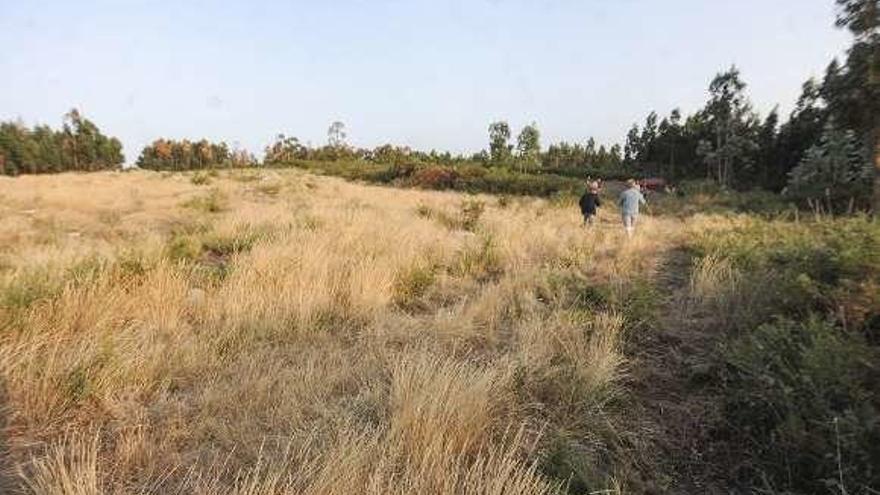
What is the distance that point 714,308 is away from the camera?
7.18 metres

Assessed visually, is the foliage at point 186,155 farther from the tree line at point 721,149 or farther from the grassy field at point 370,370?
the grassy field at point 370,370

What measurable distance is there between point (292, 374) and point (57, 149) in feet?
295

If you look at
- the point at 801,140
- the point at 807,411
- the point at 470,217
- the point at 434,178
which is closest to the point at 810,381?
the point at 807,411

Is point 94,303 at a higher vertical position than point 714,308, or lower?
higher

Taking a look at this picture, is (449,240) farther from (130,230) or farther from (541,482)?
(541,482)

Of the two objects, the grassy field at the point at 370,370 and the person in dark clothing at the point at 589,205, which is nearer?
the grassy field at the point at 370,370

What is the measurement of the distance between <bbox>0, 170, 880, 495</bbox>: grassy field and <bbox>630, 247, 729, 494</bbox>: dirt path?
0.02 m

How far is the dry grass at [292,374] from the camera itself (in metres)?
3.07

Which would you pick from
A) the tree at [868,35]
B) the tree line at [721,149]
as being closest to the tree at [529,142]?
the tree line at [721,149]

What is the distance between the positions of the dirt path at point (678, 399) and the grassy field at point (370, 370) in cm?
2

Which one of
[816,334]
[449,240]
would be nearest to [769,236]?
[449,240]

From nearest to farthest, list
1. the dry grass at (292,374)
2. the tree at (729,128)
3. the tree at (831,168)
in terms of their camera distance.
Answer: the dry grass at (292,374)
the tree at (831,168)
the tree at (729,128)

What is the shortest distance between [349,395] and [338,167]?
56.9 m

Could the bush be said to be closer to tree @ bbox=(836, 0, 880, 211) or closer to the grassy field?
tree @ bbox=(836, 0, 880, 211)
